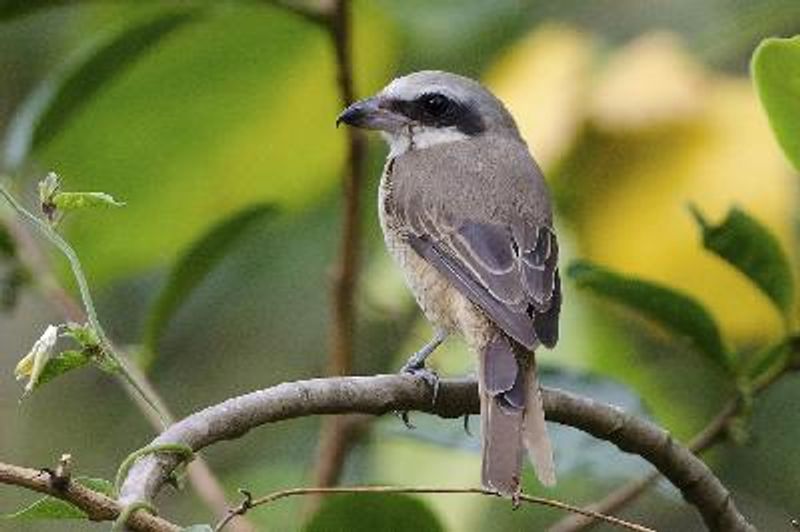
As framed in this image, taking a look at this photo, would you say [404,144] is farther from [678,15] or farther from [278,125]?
[678,15]

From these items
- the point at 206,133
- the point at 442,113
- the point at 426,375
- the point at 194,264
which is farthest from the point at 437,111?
the point at 426,375

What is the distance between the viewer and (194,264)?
3365mm

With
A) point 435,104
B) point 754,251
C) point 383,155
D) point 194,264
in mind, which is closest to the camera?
point 754,251

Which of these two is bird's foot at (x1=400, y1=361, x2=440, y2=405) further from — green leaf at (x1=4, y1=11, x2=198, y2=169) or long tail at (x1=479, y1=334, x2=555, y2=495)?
green leaf at (x1=4, y1=11, x2=198, y2=169)

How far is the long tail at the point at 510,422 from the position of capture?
263 cm

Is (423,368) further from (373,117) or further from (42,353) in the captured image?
(42,353)

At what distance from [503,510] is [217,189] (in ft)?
3.14

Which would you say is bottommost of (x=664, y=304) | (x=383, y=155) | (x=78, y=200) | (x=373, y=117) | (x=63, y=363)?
(x=383, y=155)

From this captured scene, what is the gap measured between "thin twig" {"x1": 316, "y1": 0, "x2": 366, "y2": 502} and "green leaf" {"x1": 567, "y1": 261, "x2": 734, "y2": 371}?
0.34 meters

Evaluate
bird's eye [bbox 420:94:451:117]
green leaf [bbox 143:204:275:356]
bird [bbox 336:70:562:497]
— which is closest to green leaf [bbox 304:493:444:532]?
bird [bbox 336:70:562:497]

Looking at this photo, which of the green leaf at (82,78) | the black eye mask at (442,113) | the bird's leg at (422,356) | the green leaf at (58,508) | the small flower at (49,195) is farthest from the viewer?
the black eye mask at (442,113)

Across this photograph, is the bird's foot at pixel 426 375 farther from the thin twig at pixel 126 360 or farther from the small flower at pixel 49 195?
the small flower at pixel 49 195

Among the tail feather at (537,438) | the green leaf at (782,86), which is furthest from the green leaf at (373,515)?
the green leaf at (782,86)

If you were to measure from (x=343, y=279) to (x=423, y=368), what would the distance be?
330mm
